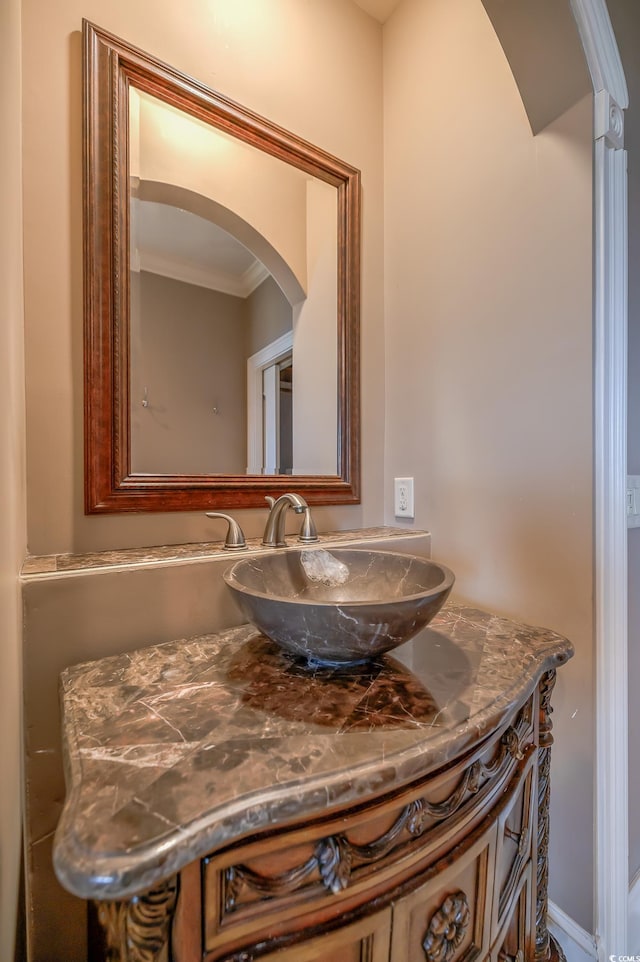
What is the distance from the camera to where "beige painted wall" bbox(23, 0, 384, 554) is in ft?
2.90

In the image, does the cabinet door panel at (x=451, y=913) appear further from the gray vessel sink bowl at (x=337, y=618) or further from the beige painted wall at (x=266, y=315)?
the beige painted wall at (x=266, y=315)

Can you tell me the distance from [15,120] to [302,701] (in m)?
1.16

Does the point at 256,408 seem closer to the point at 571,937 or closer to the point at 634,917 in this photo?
the point at 571,937

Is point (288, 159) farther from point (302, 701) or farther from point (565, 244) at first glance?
point (302, 701)

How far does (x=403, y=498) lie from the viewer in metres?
1.36

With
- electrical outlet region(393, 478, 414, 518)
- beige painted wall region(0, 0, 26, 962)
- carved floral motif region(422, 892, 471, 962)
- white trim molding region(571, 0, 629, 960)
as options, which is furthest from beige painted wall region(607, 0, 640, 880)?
beige painted wall region(0, 0, 26, 962)

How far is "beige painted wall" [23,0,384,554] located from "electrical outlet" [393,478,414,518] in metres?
0.13

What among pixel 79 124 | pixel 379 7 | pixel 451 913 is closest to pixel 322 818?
pixel 451 913

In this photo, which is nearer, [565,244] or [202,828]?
[202,828]

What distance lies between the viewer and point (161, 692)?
2.02 feet

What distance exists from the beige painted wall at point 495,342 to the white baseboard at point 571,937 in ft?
0.09

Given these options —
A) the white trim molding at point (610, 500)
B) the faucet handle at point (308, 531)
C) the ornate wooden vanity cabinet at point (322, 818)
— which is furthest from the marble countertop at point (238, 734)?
the faucet handle at point (308, 531)

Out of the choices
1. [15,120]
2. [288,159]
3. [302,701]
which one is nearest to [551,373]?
[302,701]

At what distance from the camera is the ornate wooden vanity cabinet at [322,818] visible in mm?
376
